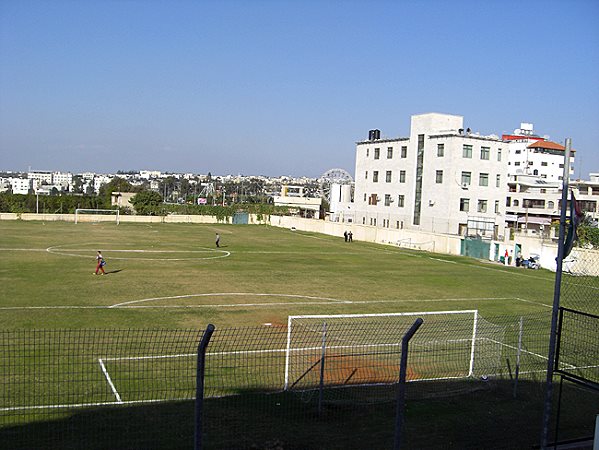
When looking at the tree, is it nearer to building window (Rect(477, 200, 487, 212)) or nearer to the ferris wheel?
the ferris wheel

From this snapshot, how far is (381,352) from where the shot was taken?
1758 centimetres

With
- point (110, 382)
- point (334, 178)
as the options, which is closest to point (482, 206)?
point (110, 382)

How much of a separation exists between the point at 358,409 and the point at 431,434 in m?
1.87

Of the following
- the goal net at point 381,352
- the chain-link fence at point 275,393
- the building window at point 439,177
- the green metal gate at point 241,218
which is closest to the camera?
the chain-link fence at point 275,393

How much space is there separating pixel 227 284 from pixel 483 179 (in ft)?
139

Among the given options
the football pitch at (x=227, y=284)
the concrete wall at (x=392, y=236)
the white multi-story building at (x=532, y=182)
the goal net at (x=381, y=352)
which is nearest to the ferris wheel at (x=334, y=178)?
the white multi-story building at (x=532, y=182)

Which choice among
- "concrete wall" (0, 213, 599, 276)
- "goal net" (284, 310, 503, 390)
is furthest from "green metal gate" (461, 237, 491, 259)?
"goal net" (284, 310, 503, 390)

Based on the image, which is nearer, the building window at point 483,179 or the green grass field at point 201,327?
the green grass field at point 201,327

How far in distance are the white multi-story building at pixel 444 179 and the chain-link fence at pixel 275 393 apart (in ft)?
154

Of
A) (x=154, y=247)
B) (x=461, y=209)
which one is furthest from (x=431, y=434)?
(x=461, y=209)

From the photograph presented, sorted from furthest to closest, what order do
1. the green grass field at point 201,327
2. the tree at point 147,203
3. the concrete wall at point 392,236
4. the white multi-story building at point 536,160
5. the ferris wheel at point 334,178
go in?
the ferris wheel at point 334,178 < the white multi-story building at point 536,160 < the tree at point 147,203 < the concrete wall at point 392,236 < the green grass field at point 201,327

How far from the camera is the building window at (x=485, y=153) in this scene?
220 feet

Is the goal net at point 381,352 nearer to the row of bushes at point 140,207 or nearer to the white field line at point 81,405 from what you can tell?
the white field line at point 81,405

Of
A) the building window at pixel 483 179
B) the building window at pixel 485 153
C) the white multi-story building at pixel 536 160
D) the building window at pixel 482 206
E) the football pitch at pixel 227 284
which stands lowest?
the football pitch at pixel 227 284
